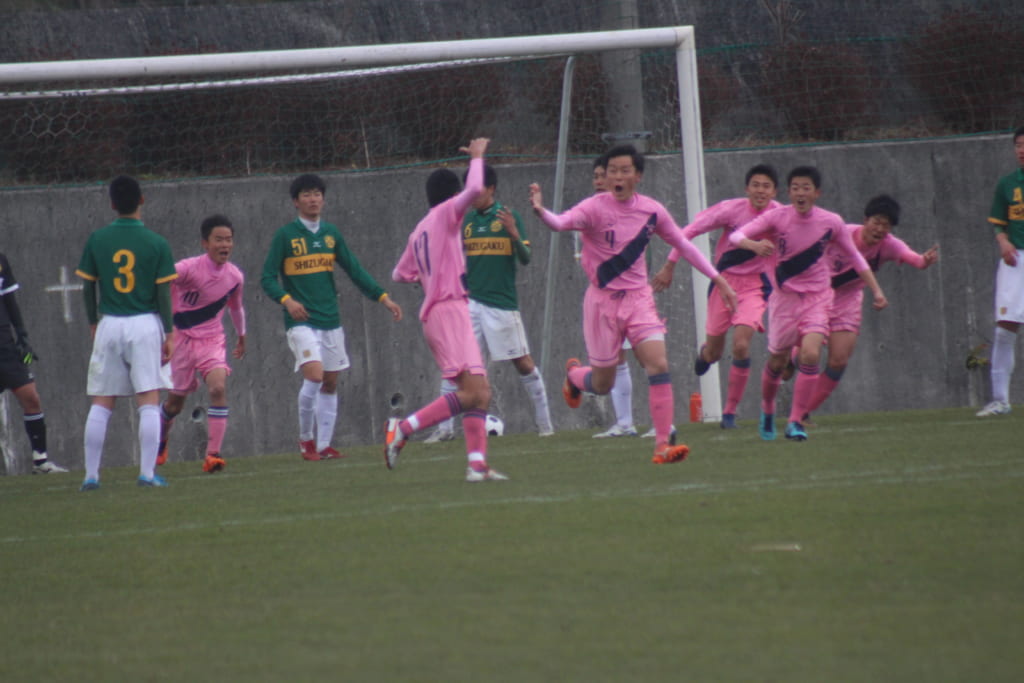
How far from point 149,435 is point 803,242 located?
5.05 metres

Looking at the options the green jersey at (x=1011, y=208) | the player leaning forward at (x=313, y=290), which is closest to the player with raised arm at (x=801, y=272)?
the green jersey at (x=1011, y=208)

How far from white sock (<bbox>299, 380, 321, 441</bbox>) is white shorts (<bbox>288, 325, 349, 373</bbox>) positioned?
0.20 m

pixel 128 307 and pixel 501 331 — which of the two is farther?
pixel 501 331

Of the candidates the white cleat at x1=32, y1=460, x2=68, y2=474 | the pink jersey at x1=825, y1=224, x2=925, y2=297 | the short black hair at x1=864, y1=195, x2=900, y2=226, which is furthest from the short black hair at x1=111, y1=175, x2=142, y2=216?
the short black hair at x1=864, y1=195, x2=900, y2=226

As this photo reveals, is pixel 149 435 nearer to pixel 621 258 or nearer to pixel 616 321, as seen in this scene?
pixel 616 321

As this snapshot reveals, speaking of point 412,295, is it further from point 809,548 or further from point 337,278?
point 809,548

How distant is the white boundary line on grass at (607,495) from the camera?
705 cm

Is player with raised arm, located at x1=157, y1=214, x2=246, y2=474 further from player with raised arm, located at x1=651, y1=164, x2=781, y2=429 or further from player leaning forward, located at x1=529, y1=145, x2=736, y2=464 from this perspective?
player with raised arm, located at x1=651, y1=164, x2=781, y2=429

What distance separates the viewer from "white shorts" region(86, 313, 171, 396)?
920 cm

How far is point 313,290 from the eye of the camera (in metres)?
11.6

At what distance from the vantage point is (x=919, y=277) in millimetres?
14797

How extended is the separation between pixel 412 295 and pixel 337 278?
82 cm

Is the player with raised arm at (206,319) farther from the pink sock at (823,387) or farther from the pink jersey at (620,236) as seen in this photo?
the pink sock at (823,387)

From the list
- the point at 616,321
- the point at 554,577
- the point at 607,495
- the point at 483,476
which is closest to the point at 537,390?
the point at 616,321
